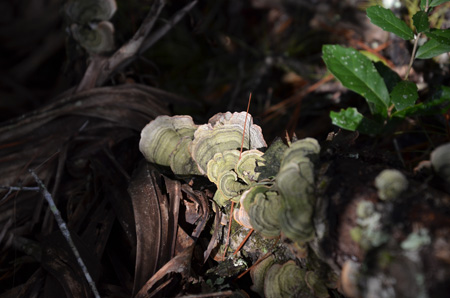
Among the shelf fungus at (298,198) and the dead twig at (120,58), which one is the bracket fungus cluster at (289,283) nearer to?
the shelf fungus at (298,198)

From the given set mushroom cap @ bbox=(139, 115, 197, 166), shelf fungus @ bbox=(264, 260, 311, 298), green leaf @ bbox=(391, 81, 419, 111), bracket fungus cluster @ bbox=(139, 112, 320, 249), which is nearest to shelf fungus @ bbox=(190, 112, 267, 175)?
bracket fungus cluster @ bbox=(139, 112, 320, 249)

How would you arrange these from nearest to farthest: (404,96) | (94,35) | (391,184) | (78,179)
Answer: (391,184) → (404,96) → (78,179) → (94,35)

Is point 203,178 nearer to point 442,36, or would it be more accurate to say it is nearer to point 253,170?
point 253,170

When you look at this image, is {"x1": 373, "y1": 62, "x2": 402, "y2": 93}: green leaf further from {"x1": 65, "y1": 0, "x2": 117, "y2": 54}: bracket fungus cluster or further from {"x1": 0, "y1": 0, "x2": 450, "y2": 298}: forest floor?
{"x1": 65, "y1": 0, "x2": 117, "y2": 54}: bracket fungus cluster

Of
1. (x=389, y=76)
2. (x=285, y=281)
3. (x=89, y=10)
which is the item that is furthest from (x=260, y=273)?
(x=89, y=10)

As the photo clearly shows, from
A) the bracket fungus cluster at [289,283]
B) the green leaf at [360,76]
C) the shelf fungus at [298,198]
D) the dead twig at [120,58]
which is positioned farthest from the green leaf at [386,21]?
the dead twig at [120,58]

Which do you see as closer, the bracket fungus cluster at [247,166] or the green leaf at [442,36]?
the bracket fungus cluster at [247,166]
